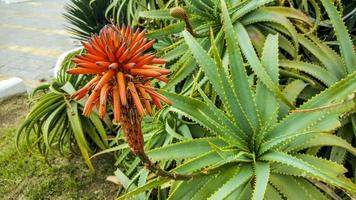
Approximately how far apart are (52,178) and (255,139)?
202 centimetres

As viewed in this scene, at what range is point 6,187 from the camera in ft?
10.7

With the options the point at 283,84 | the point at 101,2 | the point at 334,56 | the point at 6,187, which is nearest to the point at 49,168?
the point at 6,187

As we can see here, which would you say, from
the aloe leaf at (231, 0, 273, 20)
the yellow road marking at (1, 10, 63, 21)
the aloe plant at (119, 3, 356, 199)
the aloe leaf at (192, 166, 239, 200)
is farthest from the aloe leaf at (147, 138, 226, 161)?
the yellow road marking at (1, 10, 63, 21)

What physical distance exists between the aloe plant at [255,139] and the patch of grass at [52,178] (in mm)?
1448

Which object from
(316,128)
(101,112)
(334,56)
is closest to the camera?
(101,112)

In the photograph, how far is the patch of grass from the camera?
307cm

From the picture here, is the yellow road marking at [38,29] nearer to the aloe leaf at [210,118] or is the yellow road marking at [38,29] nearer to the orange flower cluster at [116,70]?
the aloe leaf at [210,118]

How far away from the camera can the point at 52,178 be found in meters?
3.23

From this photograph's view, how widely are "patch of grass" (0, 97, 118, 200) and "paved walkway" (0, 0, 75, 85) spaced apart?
2.24m

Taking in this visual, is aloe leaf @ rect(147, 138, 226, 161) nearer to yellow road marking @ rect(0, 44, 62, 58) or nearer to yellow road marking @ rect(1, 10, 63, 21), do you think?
yellow road marking @ rect(0, 44, 62, 58)

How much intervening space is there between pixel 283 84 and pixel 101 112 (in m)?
1.18

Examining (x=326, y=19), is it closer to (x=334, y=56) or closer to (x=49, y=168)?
(x=334, y=56)

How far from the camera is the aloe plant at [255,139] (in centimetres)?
153

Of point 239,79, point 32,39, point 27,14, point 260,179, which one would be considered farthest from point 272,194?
point 27,14
